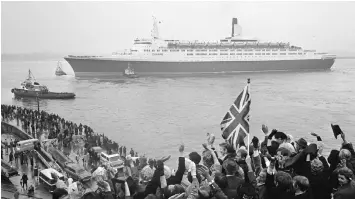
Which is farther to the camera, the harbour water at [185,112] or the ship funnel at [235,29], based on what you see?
the ship funnel at [235,29]

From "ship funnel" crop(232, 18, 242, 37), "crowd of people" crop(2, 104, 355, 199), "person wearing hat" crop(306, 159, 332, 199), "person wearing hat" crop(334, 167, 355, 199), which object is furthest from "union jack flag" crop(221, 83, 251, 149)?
"ship funnel" crop(232, 18, 242, 37)

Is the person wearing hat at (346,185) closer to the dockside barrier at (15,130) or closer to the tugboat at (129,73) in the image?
the dockside barrier at (15,130)

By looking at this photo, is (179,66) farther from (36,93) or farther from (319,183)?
(319,183)

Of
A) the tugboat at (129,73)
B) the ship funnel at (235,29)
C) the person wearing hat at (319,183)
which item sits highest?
the ship funnel at (235,29)

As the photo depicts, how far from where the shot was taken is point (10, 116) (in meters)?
14.0

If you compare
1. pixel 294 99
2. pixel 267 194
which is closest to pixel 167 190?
pixel 267 194

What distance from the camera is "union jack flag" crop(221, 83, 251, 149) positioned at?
3799mm

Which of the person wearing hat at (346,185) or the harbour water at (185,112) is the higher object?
the person wearing hat at (346,185)

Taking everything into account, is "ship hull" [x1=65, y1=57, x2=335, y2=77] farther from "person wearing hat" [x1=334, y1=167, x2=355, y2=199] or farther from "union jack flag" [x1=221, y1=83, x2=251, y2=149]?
"person wearing hat" [x1=334, y1=167, x2=355, y2=199]

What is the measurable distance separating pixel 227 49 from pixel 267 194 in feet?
143

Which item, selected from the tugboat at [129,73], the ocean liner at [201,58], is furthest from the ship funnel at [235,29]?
the tugboat at [129,73]

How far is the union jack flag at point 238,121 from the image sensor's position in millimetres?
3799

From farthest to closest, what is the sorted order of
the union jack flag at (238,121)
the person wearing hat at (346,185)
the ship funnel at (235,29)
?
the ship funnel at (235,29), the union jack flag at (238,121), the person wearing hat at (346,185)

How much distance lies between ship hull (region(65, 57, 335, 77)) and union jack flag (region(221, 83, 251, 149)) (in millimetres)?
35949
